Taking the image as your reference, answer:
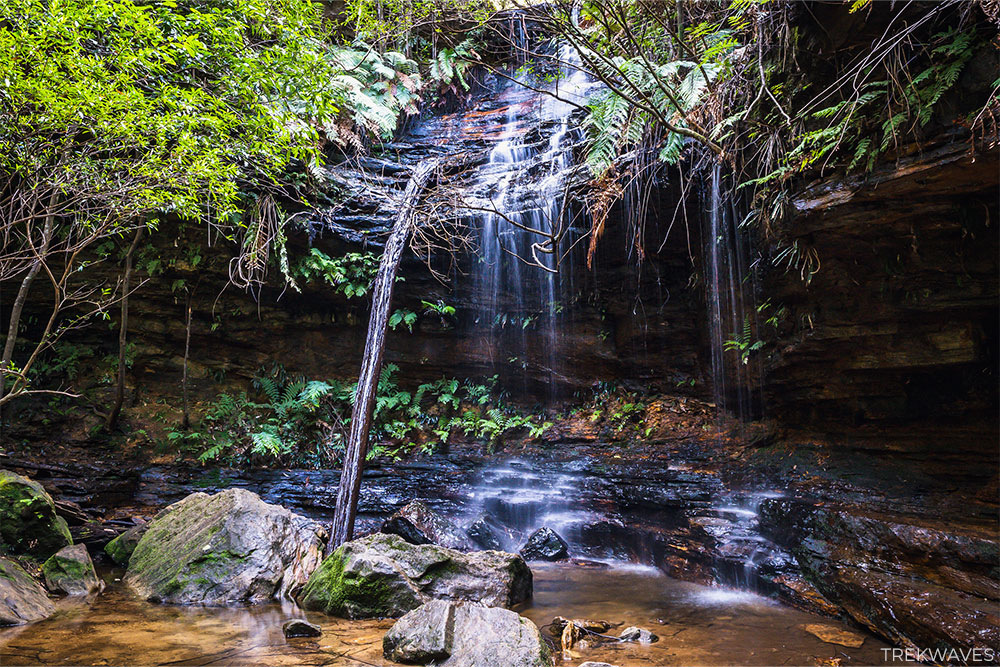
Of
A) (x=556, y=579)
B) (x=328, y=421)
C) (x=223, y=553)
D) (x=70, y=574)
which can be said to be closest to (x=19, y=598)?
(x=70, y=574)

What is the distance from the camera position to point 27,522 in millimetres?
4172

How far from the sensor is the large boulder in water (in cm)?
392

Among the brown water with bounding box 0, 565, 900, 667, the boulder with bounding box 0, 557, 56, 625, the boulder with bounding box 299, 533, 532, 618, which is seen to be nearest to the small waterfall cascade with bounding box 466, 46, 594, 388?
the boulder with bounding box 299, 533, 532, 618

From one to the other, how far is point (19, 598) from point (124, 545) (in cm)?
189

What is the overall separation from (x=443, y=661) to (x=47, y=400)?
880 centimetres

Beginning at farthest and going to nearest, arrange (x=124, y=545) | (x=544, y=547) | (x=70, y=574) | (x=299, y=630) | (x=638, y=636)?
(x=544, y=547), (x=124, y=545), (x=70, y=574), (x=638, y=636), (x=299, y=630)

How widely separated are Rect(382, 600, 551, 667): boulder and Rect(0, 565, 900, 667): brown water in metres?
0.17

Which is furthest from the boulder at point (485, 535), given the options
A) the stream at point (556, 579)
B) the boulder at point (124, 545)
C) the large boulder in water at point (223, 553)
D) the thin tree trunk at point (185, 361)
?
the thin tree trunk at point (185, 361)

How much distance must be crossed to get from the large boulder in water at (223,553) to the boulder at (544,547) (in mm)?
2342

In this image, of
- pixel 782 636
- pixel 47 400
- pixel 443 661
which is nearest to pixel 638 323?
pixel 782 636

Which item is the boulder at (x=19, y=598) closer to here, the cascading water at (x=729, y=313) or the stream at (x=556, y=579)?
the stream at (x=556, y=579)

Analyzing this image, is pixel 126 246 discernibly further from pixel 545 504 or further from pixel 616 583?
pixel 616 583

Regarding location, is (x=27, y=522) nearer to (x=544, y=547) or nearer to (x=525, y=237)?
(x=544, y=547)

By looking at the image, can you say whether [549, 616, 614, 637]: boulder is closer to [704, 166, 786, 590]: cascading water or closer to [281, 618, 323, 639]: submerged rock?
[281, 618, 323, 639]: submerged rock
